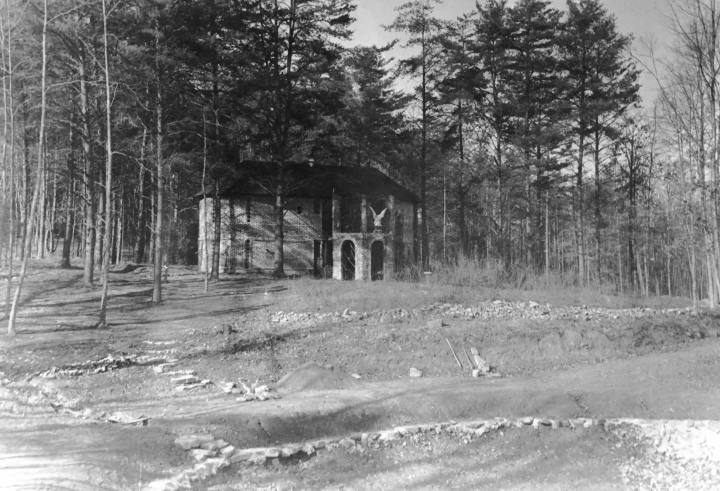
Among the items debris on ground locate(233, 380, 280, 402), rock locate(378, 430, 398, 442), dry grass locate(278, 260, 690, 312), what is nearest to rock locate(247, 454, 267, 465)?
rock locate(378, 430, 398, 442)

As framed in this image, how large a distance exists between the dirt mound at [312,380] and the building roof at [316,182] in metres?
22.5

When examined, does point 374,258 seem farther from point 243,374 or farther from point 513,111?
point 243,374

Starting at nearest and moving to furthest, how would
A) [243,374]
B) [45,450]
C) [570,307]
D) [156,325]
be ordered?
[45,450] < [243,374] < [156,325] < [570,307]

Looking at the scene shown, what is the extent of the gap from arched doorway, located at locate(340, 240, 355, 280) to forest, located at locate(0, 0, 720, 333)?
5094 mm

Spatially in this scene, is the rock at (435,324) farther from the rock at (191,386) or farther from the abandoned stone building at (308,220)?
the abandoned stone building at (308,220)

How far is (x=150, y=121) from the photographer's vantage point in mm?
24484

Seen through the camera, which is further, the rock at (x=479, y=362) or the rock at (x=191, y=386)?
the rock at (x=479, y=362)

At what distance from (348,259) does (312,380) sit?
23128mm

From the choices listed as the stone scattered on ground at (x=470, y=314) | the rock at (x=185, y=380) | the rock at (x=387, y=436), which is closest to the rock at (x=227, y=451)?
the rock at (x=387, y=436)

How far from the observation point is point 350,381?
12469 mm

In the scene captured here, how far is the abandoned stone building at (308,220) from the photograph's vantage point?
117ft

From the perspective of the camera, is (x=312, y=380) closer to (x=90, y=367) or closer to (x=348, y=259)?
(x=90, y=367)

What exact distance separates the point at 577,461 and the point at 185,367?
29.6 ft

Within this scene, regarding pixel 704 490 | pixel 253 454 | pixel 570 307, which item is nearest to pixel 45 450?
pixel 253 454
